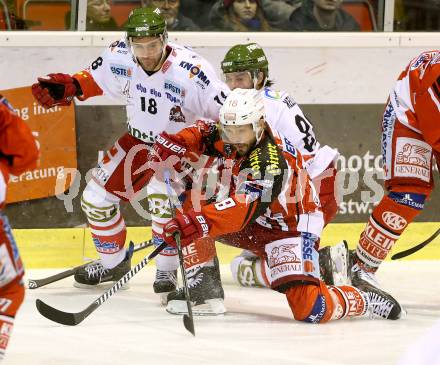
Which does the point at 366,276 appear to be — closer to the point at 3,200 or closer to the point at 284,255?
the point at 284,255

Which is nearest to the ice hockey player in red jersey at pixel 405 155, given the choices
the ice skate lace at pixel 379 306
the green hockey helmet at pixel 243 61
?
the ice skate lace at pixel 379 306

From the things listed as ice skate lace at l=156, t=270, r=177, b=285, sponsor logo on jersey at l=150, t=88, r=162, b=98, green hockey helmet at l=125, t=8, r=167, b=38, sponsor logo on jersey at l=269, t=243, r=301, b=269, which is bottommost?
ice skate lace at l=156, t=270, r=177, b=285

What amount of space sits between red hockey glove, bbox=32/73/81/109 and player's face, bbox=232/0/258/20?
143 cm

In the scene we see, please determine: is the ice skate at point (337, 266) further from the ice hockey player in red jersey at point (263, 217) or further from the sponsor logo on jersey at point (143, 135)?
the sponsor logo on jersey at point (143, 135)

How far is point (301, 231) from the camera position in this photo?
4.42 metres

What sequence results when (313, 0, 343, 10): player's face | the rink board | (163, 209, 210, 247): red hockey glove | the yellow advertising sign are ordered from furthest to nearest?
(313, 0, 343, 10): player's face → the yellow advertising sign → the rink board → (163, 209, 210, 247): red hockey glove

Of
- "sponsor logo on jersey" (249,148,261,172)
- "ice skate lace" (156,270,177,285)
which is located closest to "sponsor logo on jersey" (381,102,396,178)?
"sponsor logo on jersey" (249,148,261,172)

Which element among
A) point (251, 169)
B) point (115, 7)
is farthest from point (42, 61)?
point (251, 169)

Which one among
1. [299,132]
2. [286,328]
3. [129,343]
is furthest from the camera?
[299,132]

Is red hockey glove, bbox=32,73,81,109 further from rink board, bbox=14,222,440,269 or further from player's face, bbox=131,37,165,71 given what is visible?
rink board, bbox=14,222,440,269

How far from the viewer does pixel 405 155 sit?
4.70m

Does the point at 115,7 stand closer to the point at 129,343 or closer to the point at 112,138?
the point at 112,138

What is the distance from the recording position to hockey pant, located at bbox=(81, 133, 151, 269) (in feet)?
16.3

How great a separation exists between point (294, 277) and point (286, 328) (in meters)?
0.21
